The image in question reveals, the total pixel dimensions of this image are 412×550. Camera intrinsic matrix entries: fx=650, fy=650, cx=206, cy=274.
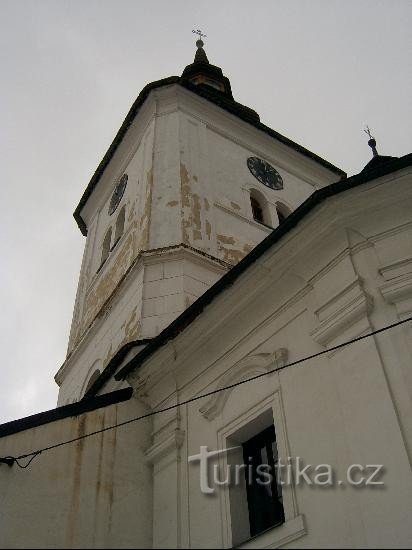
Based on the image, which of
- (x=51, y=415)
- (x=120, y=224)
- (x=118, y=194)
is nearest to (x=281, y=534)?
(x=51, y=415)

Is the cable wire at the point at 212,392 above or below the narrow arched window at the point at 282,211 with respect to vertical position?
below

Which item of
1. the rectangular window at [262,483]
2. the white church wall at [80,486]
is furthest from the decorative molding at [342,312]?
the white church wall at [80,486]

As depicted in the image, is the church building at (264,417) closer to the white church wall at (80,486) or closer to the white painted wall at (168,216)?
the white church wall at (80,486)

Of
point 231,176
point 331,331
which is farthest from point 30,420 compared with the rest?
point 231,176

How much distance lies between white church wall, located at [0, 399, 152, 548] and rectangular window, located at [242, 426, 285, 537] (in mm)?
1191

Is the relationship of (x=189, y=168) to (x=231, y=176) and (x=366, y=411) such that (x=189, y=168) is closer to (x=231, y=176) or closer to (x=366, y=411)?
(x=231, y=176)

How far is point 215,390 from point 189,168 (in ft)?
24.5

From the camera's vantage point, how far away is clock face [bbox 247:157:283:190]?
1617 centimetres

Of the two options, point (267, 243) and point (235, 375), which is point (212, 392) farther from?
point (267, 243)

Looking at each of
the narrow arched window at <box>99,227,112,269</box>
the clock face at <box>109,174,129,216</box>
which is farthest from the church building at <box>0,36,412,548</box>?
the clock face at <box>109,174,129,216</box>

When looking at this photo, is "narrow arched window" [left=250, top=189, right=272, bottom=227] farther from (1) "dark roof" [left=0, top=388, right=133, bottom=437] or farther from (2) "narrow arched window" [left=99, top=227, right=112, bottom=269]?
(1) "dark roof" [left=0, top=388, right=133, bottom=437]

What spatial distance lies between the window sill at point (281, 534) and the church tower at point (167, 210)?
4.39m

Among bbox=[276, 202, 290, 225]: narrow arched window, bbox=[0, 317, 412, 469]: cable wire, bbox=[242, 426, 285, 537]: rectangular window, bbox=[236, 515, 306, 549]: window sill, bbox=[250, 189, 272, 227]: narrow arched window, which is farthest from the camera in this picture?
bbox=[276, 202, 290, 225]: narrow arched window

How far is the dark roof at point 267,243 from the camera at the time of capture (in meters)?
7.04
